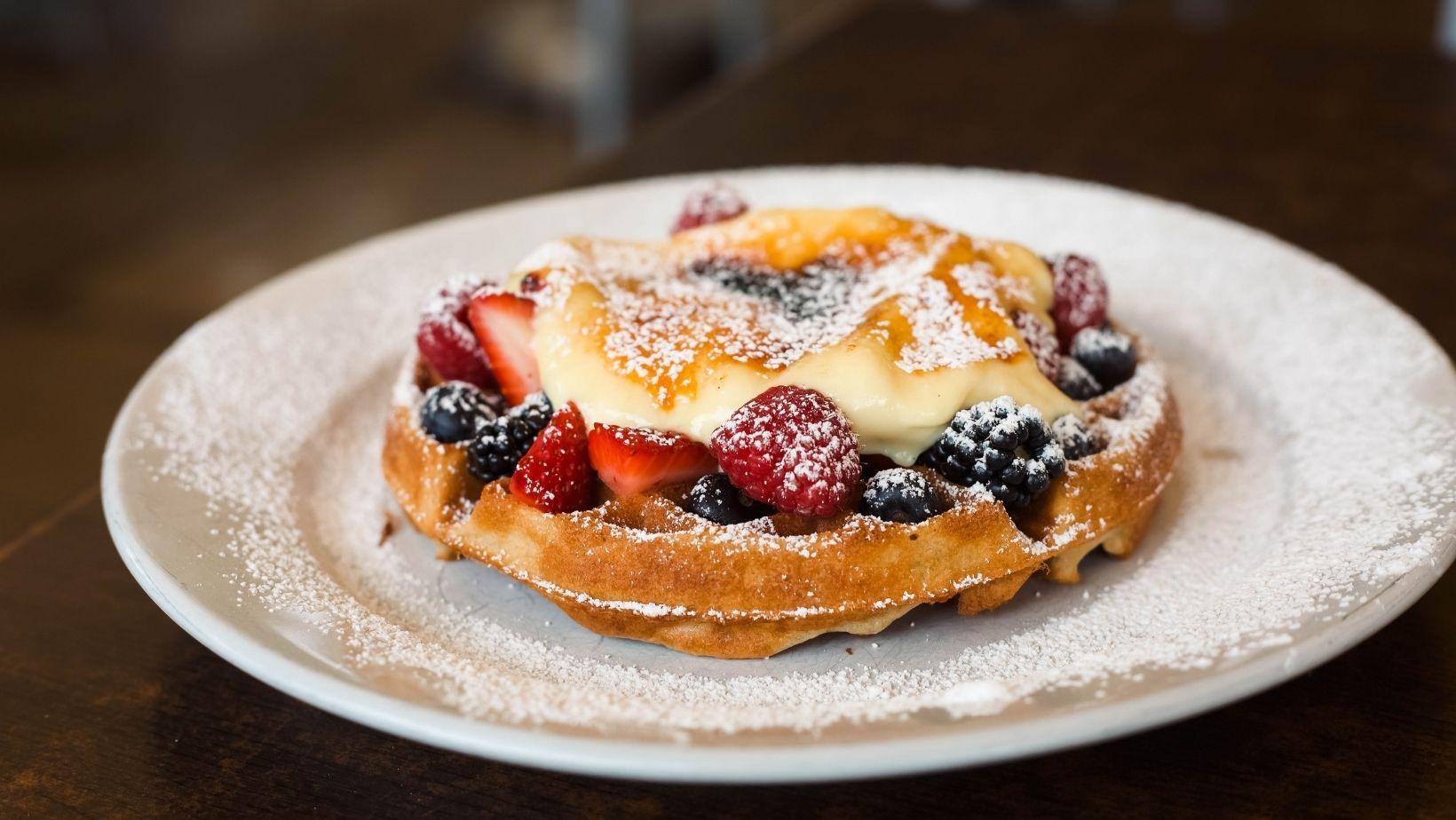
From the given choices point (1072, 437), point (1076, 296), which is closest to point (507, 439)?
point (1072, 437)

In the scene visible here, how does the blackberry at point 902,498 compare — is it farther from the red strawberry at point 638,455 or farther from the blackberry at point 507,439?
the blackberry at point 507,439

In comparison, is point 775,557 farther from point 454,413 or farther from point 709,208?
point 709,208

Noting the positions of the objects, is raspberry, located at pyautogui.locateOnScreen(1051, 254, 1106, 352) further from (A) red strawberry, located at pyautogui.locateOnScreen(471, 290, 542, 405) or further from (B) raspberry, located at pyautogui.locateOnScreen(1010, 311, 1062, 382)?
(A) red strawberry, located at pyautogui.locateOnScreen(471, 290, 542, 405)

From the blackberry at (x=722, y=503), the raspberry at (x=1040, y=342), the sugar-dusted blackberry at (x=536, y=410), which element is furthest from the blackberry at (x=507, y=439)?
the raspberry at (x=1040, y=342)

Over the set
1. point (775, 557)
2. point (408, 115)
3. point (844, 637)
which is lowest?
point (408, 115)

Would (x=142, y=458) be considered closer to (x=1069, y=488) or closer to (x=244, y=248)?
(x=1069, y=488)
